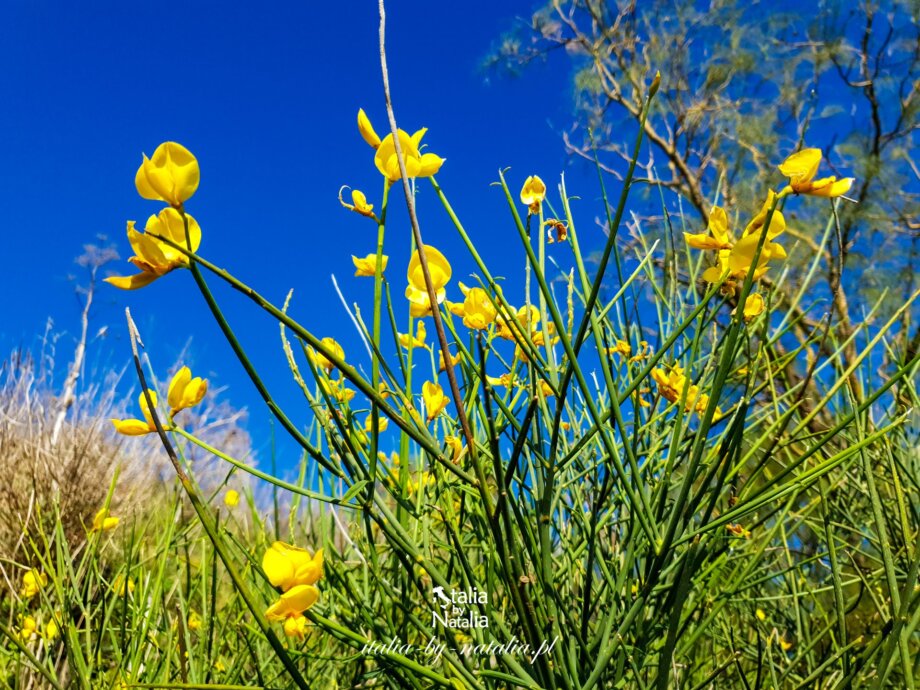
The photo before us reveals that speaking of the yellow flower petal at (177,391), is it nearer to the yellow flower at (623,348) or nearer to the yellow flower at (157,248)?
the yellow flower at (157,248)

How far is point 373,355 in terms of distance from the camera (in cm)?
40

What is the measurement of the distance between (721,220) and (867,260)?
14.7ft

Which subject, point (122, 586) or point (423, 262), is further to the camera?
point (122, 586)

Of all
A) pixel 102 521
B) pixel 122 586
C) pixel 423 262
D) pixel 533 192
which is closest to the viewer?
pixel 423 262

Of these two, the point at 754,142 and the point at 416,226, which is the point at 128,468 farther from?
the point at 754,142

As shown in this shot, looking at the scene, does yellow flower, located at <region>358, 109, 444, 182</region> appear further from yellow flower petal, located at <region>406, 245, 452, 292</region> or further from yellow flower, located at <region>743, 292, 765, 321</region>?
yellow flower, located at <region>743, 292, 765, 321</region>

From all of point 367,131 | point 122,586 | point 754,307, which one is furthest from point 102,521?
point 754,307

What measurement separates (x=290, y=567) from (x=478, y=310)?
0.21 meters

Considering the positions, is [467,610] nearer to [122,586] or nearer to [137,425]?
[137,425]

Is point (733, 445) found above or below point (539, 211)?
below

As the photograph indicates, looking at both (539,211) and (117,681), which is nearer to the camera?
(539,211)

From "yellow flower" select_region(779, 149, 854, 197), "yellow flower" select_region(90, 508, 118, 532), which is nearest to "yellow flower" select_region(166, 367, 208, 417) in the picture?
"yellow flower" select_region(90, 508, 118, 532)

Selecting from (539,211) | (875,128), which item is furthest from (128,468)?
(875,128)

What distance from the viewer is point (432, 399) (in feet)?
1.66
